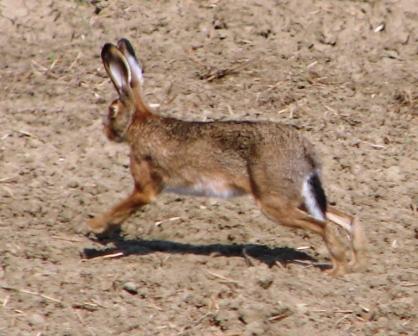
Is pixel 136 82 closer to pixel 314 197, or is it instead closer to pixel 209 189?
pixel 209 189

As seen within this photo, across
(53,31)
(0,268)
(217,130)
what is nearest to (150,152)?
(217,130)

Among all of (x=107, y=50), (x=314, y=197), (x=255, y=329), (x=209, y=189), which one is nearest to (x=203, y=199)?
(x=209, y=189)

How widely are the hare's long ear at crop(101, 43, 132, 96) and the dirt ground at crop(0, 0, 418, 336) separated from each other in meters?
0.73

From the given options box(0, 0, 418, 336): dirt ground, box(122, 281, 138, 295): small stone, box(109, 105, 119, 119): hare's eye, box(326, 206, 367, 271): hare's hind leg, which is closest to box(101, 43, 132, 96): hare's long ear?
box(109, 105, 119, 119): hare's eye

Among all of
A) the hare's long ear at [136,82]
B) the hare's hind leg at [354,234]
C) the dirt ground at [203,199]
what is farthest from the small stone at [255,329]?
the hare's long ear at [136,82]

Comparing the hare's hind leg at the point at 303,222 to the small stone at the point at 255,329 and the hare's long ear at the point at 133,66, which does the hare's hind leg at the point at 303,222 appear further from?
the hare's long ear at the point at 133,66

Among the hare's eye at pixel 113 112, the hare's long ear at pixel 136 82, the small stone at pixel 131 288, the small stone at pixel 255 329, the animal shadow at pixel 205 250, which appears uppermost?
the hare's long ear at pixel 136 82

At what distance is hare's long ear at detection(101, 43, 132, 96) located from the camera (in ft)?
32.7

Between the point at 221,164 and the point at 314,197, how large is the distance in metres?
0.64

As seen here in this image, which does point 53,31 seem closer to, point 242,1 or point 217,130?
point 242,1

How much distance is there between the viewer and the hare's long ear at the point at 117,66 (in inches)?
392

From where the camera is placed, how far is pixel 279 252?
9.66m

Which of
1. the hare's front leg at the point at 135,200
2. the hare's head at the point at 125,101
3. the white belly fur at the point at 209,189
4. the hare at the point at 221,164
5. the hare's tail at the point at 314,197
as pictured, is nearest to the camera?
the hare at the point at 221,164

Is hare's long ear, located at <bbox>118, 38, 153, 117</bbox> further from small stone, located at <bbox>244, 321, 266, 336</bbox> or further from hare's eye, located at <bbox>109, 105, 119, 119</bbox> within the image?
small stone, located at <bbox>244, 321, 266, 336</bbox>
